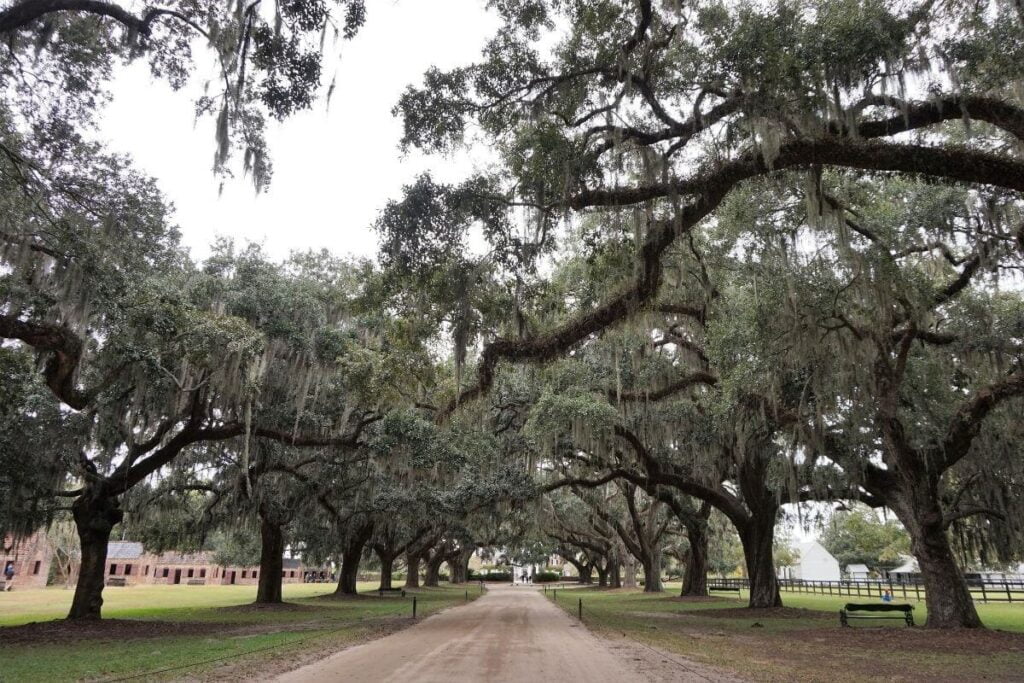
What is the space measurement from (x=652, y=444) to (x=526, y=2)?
12687 millimetres

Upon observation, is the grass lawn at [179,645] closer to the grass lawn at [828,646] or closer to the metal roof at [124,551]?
the grass lawn at [828,646]

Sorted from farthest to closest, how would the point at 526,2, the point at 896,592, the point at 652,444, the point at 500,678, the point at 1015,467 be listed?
the point at 896,592, the point at 652,444, the point at 1015,467, the point at 526,2, the point at 500,678

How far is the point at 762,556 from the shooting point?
69.2 feet

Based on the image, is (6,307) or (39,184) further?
(6,307)

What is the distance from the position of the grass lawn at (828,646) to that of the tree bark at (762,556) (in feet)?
8.15

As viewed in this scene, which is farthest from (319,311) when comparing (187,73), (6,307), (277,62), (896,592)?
(896,592)

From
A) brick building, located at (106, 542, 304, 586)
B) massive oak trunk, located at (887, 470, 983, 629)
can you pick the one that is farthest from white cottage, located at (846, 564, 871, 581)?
brick building, located at (106, 542, 304, 586)

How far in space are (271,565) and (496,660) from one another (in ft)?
63.5

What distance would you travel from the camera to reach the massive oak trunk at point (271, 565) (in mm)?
25078

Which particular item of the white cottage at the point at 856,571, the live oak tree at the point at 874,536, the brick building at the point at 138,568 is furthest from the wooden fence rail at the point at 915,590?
the brick building at the point at 138,568

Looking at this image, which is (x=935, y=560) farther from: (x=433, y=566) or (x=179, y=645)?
(x=433, y=566)

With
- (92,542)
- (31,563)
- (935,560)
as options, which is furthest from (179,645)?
(31,563)

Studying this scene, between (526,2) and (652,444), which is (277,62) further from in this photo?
(652,444)

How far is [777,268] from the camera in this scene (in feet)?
40.8
